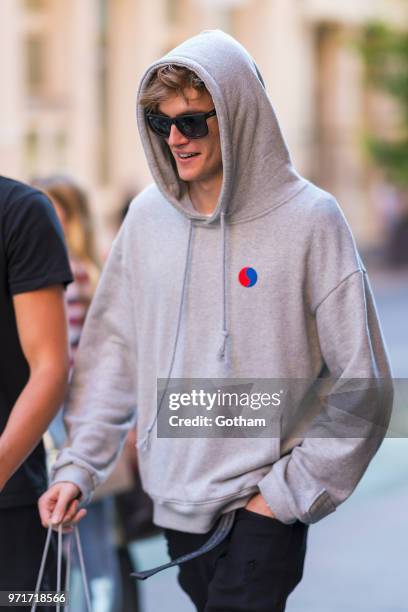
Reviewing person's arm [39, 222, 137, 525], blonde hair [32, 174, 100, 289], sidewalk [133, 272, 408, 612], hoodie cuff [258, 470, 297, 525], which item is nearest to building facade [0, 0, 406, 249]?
sidewalk [133, 272, 408, 612]

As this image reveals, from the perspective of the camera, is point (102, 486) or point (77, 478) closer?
point (77, 478)

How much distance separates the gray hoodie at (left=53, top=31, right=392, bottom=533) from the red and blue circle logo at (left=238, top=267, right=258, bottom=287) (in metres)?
0.01

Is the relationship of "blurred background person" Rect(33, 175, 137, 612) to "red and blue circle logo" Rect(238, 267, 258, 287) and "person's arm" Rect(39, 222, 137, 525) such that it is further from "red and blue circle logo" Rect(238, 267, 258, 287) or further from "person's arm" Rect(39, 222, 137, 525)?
"red and blue circle logo" Rect(238, 267, 258, 287)

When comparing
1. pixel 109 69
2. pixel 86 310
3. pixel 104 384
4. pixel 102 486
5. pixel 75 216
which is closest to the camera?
pixel 104 384

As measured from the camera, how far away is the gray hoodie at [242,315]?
306 centimetres

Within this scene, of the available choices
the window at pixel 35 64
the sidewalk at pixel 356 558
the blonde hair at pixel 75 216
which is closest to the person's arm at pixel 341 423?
the sidewalk at pixel 356 558

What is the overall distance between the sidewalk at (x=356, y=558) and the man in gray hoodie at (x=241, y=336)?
1.70m

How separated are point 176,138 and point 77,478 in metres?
0.83

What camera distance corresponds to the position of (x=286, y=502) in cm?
302

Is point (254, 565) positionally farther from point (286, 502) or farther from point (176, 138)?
point (176, 138)

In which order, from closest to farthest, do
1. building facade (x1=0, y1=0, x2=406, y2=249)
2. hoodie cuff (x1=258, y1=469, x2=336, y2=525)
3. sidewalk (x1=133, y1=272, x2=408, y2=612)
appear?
hoodie cuff (x1=258, y1=469, x2=336, y2=525) < sidewalk (x1=133, y1=272, x2=408, y2=612) < building facade (x1=0, y1=0, x2=406, y2=249)

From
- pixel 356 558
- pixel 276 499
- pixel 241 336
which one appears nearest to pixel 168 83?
pixel 241 336

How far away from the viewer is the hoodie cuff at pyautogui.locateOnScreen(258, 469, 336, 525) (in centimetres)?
302

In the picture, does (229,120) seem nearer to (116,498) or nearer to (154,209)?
(154,209)
